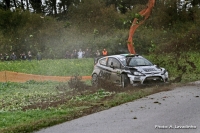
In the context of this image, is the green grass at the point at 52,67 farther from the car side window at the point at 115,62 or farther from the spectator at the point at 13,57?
the car side window at the point at 115,62

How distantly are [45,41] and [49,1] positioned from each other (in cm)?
1961

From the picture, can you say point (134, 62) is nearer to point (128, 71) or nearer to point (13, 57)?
point (128, 71)

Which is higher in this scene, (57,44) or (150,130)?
(57,44)

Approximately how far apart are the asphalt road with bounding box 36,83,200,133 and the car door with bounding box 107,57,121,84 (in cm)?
413

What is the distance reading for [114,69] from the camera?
1719cm

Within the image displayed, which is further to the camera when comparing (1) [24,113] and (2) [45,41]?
(2) [45,41]

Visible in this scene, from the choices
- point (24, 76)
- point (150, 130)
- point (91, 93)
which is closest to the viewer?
point (150, 130)

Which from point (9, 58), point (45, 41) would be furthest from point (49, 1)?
point (9, 58)

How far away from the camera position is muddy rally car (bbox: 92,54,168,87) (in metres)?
16.2

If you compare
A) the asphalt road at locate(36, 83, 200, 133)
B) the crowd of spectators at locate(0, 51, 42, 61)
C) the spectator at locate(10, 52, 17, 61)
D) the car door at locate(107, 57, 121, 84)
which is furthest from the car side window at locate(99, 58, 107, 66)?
the spectator at locate(10, 52, 17, 61)

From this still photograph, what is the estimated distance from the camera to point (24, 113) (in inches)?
424

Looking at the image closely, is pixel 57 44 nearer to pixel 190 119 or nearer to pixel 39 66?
pixel 39 66

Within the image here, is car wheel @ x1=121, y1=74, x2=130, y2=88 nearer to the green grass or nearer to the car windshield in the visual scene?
the car windshield

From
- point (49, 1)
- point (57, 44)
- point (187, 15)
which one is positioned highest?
point (49, 1)
